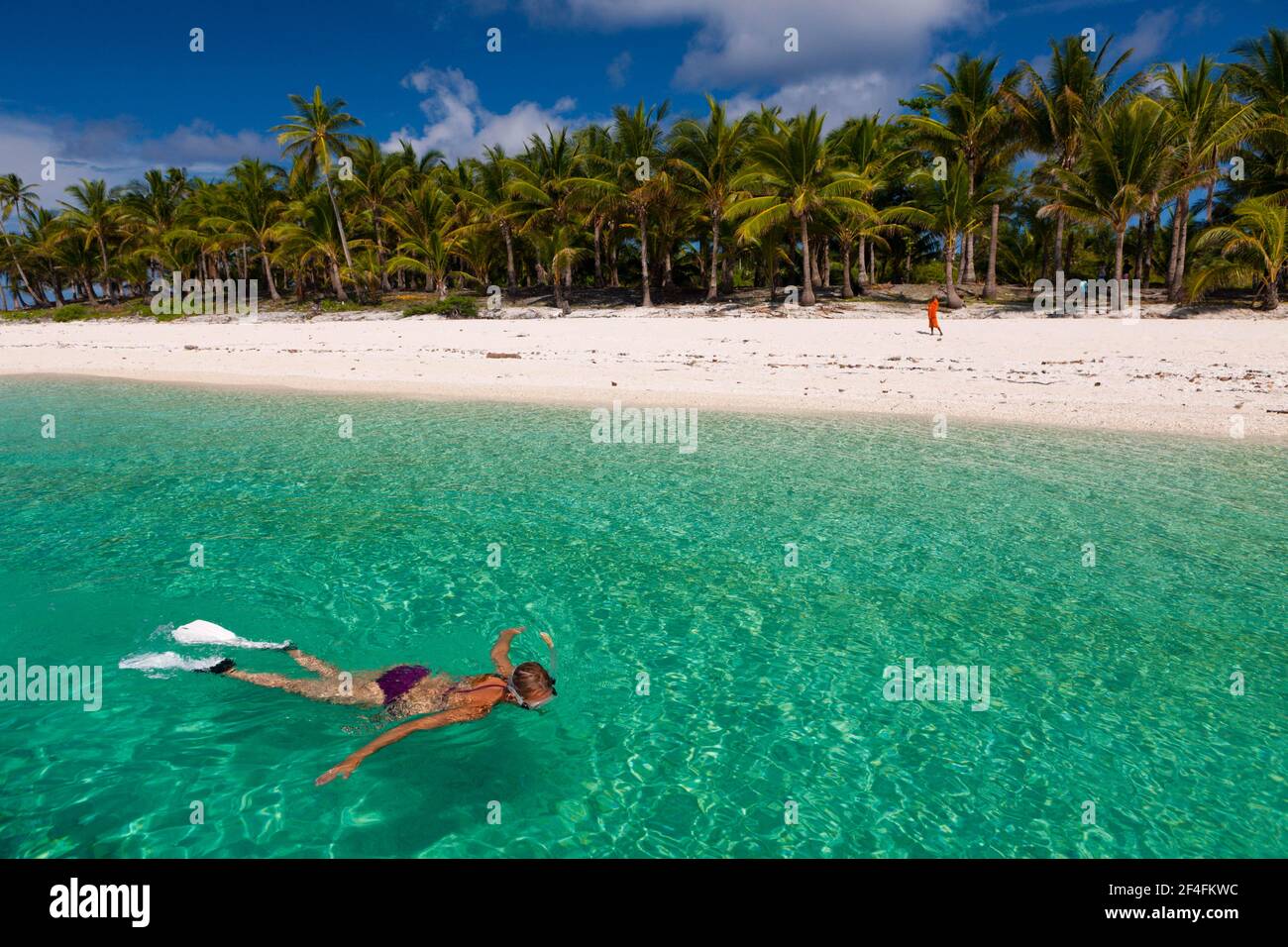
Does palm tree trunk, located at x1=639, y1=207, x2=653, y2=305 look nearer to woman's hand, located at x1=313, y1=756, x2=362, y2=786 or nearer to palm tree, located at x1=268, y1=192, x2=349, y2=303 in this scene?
palm tree, located at x1=268, y1=192, x2=349, y2=303

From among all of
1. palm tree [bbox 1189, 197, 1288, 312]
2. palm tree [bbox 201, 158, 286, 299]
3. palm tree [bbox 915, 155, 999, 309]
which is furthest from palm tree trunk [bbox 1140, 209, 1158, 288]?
palm tree [bbox 201, 158, 286, 299]

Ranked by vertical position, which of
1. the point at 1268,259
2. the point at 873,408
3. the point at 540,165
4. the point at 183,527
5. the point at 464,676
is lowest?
the point at 464,676

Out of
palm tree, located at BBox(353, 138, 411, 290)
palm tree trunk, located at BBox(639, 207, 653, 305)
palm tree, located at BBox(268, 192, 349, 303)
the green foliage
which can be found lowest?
Result: the green foliage

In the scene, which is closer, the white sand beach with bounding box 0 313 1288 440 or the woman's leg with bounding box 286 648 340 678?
the woman's leg with bounding box 286 648 340 678

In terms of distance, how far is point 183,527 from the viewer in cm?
970

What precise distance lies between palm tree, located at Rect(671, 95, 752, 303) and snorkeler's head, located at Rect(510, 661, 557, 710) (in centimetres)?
3542

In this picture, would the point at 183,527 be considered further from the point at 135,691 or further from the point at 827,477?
the point at 827,477

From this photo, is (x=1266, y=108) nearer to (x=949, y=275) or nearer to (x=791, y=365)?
(x=949, y=275)

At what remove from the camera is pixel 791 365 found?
75.7ft

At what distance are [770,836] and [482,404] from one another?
16690 millimetres

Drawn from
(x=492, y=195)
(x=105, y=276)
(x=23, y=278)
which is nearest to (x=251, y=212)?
(x=492, y=195)

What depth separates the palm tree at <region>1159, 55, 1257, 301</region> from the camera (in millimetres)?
30953
